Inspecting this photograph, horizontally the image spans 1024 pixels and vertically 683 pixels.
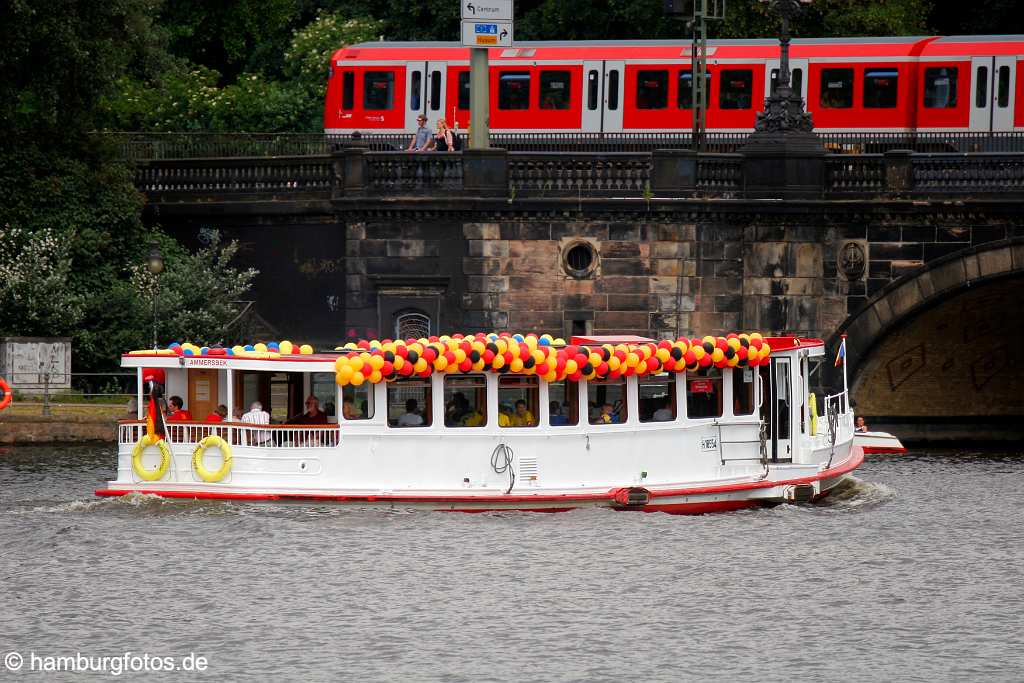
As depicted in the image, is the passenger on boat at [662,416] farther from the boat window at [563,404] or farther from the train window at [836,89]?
the train window at [836,89]

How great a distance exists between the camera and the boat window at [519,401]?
3458 centimetres

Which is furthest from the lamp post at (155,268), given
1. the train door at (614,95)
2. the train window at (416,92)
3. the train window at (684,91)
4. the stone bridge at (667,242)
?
the train window at (684,91)

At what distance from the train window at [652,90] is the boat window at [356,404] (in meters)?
18.8

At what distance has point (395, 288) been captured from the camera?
46219 millimetres

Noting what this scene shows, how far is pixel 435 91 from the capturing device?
5209 cm

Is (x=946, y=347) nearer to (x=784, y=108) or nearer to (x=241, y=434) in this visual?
(x=784, y=108)

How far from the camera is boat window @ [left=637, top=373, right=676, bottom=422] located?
1387 inches

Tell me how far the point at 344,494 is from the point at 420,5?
29960mm

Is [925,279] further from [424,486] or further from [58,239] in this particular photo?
[58,239]

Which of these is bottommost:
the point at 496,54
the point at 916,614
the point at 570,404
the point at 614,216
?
the point at 916,614

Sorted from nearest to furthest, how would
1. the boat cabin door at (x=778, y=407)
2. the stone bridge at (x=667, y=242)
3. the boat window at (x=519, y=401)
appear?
the boat window at (x=519, y=401)
the boat cabin door at (x=778, y=407)
the stone bridge at (x=667, y=242)

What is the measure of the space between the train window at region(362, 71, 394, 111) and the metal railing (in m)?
0.71

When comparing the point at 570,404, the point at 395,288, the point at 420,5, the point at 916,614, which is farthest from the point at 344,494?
the point at 420,5

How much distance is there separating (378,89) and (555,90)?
13.9 ft
